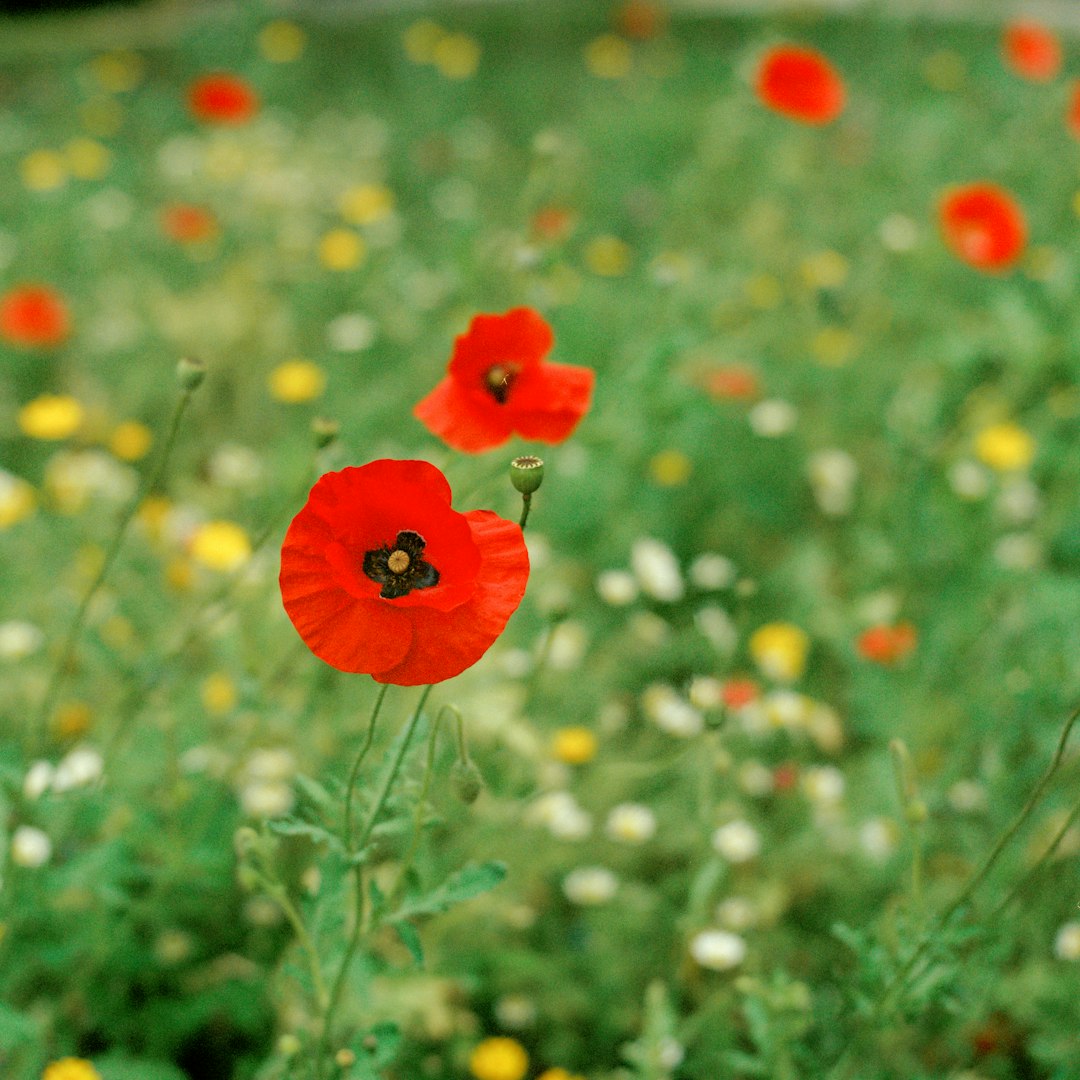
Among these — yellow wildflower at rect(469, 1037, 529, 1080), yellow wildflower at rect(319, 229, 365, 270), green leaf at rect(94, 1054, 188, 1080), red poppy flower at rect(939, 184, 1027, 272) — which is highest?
red poppy flower at rect(939, 184, 1027, 272)

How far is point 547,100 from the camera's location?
194 inches

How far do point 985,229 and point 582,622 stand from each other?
1.36m

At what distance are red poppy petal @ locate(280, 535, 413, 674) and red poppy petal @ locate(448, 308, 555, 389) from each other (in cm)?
39

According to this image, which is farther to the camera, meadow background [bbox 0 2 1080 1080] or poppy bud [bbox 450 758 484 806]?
meadow background [bbox 0 2 1080 1080]

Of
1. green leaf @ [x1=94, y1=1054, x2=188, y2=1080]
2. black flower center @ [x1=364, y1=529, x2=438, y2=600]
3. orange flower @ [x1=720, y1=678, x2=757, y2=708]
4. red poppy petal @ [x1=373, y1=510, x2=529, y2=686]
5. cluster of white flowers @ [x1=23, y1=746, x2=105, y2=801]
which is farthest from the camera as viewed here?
orange flower @ [x1=720, y1=678, x2=757, y2=708]

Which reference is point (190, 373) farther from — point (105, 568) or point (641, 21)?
point (641, 21)

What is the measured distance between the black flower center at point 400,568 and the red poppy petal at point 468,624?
0.34ft

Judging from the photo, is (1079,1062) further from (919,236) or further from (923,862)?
(919,236)

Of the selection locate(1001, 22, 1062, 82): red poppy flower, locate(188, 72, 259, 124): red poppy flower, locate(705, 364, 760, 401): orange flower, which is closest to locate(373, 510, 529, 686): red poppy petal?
locate(705, 364, 760, 401): orange flower

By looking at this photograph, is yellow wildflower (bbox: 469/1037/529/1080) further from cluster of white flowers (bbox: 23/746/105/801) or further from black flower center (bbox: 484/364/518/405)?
black flower center (bbox: 484/364/518/405)

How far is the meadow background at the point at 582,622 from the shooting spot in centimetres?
153

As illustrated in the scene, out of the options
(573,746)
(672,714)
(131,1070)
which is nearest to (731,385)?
Answer: (672,714)

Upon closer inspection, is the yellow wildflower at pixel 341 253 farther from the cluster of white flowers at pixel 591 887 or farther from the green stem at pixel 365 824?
the green stem at pixel 365 824

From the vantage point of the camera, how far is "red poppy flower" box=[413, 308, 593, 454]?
1243 mm
